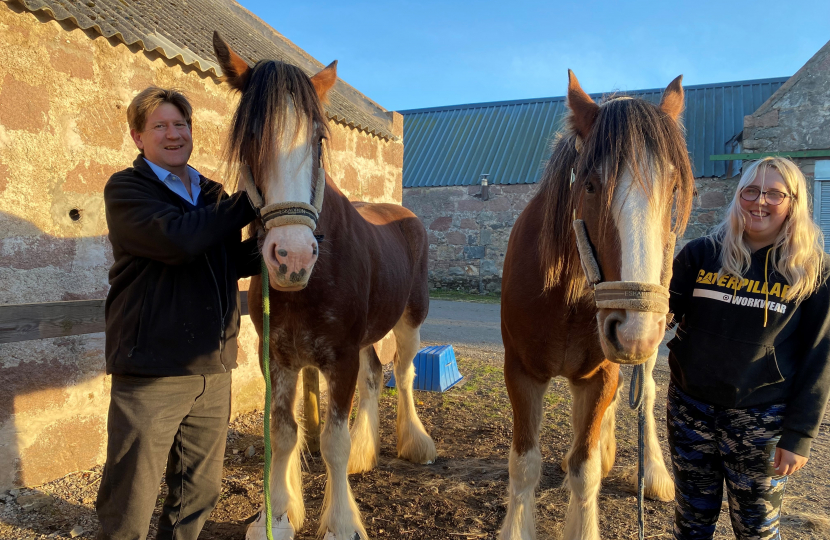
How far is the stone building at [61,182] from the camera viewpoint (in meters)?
2.55

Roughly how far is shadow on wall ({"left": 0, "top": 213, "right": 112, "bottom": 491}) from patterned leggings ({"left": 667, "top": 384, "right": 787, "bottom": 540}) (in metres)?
3.18

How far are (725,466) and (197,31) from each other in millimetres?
5018

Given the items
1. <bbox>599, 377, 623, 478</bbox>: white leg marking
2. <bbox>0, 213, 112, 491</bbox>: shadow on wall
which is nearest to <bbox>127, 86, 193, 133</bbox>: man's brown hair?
<bbox>0, 213, 112, 491</bbox>: shadow on wall

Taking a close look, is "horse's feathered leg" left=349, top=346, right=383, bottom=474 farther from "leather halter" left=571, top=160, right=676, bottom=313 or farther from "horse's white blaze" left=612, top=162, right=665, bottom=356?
"horse's white blaze" left=612, top=162, right=665, bottom=356

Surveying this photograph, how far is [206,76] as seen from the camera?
12.2 ft

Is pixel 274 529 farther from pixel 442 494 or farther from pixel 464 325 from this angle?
pixel 464 325

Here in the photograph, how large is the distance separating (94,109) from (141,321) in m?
2.00

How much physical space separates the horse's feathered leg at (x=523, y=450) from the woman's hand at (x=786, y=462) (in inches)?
36.1

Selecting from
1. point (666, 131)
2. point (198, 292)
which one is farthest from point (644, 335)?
point (198, 292)

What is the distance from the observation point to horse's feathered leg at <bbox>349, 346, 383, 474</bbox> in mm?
3396

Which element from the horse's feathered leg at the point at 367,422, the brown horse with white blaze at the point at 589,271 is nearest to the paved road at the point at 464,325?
the horse's feathered leg at the point at 367,422

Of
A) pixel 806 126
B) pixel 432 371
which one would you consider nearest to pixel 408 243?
pixel 432 371

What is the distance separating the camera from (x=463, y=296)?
13.2 m

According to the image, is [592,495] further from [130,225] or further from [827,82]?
[827,82]
